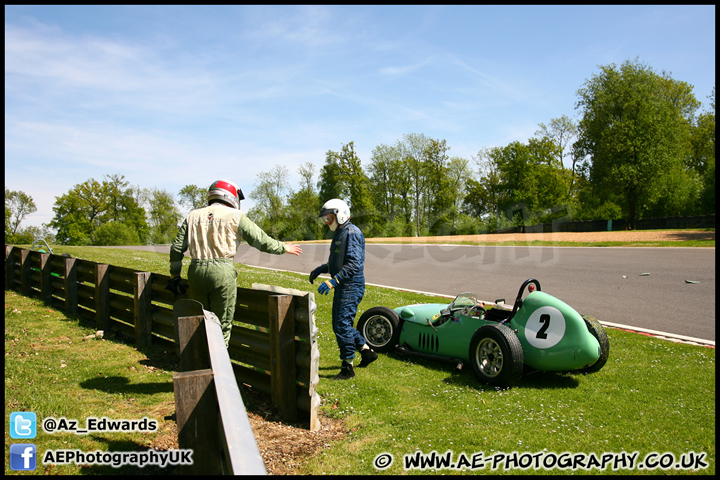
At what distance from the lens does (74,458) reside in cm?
358

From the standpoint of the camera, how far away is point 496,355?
5.46 metres

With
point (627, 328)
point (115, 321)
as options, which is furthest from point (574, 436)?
point (115, 321)

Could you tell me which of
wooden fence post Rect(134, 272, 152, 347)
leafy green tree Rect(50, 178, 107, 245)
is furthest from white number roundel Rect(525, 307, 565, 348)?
leafy green tree Rect(50, 178, 107, 245)

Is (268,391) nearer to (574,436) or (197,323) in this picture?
(197,323)

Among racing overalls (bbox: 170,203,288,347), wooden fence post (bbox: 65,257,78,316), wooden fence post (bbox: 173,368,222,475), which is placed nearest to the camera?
wooden fence post (bbox: 173,368,222,475)

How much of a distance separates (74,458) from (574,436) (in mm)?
3984

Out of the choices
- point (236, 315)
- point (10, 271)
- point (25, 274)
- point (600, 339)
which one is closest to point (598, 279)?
point (600, 339)

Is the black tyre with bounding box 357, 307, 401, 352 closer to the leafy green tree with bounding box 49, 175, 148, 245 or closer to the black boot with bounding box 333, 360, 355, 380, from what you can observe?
the black boot with bounding box 333, 360, 355, 380

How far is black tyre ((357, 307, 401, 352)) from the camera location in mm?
6715

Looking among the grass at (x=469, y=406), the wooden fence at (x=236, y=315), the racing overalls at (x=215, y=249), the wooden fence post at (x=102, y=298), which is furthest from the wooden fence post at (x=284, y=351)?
the wooden fence post at (x=102, y=298)

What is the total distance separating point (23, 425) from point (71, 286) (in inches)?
230

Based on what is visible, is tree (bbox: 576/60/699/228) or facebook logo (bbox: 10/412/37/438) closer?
facebook logo (bbox: 10/412/37/438)

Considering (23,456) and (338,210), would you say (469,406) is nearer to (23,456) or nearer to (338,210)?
(338,210)

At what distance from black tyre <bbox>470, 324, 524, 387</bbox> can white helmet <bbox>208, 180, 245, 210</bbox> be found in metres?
3.13
